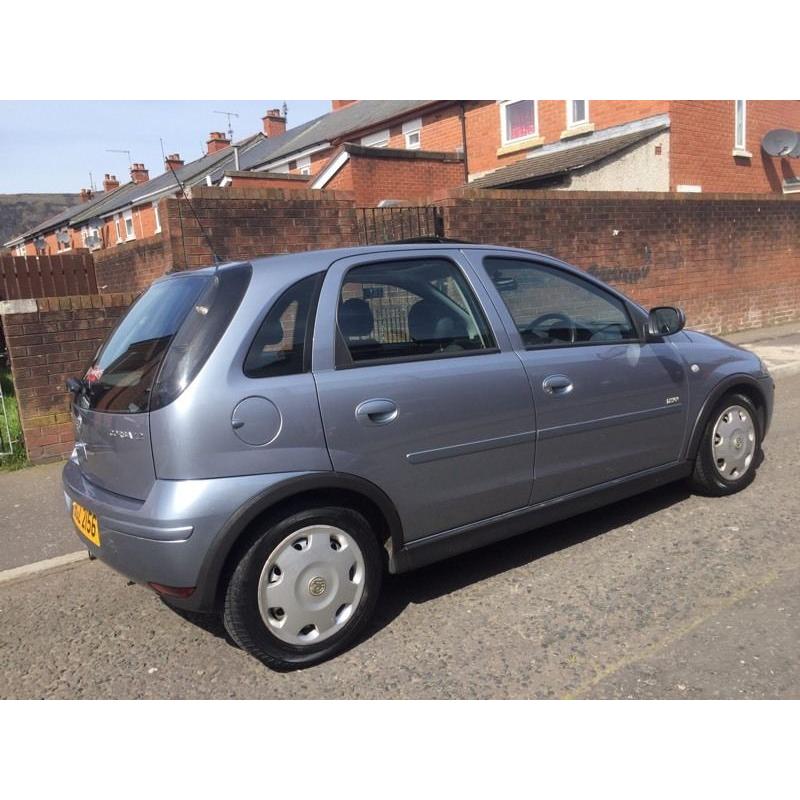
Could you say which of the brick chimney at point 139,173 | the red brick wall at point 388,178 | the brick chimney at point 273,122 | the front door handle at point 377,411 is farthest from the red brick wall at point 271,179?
the brick chimney at point 139,173

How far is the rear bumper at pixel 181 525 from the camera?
2604 mm

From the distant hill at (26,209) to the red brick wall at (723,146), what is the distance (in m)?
47.1

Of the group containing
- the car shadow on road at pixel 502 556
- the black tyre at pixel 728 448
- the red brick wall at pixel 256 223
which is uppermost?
the red brick wall at pixel 256 223

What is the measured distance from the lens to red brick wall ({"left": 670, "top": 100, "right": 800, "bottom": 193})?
1418 centimetres

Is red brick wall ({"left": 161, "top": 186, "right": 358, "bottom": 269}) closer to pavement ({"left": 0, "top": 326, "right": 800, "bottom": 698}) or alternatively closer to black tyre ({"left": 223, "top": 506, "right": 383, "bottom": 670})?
pavement ({"left": 0, "top": 326, "right": 800, "bottom": 698})

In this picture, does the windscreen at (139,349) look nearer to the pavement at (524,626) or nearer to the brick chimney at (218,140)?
the pavement at (524,626)

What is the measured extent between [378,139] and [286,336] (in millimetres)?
21383

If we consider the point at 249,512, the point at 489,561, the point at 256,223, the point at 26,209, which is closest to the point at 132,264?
the point at 256,223

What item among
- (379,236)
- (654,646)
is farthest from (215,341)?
(379,236)

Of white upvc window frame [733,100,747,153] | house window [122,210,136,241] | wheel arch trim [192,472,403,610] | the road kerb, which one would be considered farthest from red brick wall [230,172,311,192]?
wheel arch trim [192,472,403,610]

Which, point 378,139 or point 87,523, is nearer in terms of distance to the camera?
point 87,523

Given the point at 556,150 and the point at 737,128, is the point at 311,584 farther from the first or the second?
the point at 737,128

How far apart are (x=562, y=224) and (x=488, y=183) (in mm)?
6052

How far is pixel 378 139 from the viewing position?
22625 millimetres
